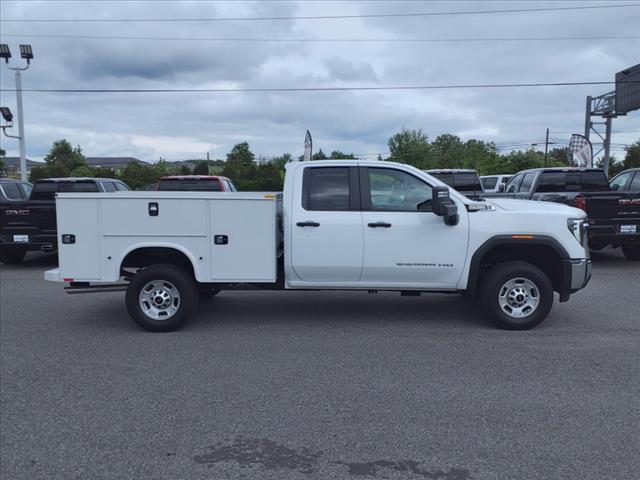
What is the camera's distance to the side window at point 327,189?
6.87 m

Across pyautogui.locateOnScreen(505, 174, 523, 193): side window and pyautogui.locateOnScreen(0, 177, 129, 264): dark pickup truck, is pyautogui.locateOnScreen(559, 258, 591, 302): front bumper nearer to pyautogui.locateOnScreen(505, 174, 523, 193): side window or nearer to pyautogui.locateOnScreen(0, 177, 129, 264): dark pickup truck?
pyautogui.locateOnScreen(505, 174, 523, 193): side window

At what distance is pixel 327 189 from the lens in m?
6.93

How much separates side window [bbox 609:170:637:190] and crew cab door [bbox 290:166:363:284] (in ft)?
32.2

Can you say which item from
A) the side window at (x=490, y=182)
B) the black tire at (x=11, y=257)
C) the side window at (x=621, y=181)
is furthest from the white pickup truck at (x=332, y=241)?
the side window at (x=490, y=182)

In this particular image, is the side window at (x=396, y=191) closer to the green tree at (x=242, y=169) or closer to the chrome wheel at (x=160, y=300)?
the chrome wheel at (x=160, y=300)

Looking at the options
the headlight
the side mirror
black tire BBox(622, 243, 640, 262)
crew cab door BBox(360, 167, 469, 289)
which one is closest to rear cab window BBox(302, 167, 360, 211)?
crew cab door BBox(360, 167, 469, 289)

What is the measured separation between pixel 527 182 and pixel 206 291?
9569 millimetres

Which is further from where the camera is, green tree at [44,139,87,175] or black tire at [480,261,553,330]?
green tree at [44,139,87,175]

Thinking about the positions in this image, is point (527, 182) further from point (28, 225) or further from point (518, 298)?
point (28, 225)

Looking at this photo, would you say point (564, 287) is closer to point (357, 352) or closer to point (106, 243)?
point (357, 352)

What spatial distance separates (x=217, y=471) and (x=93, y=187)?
10.9 m

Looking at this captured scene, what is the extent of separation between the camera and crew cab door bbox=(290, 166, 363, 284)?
22.1 feet

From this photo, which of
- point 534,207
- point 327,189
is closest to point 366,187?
point 327,189

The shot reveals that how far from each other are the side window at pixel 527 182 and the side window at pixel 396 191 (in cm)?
802
